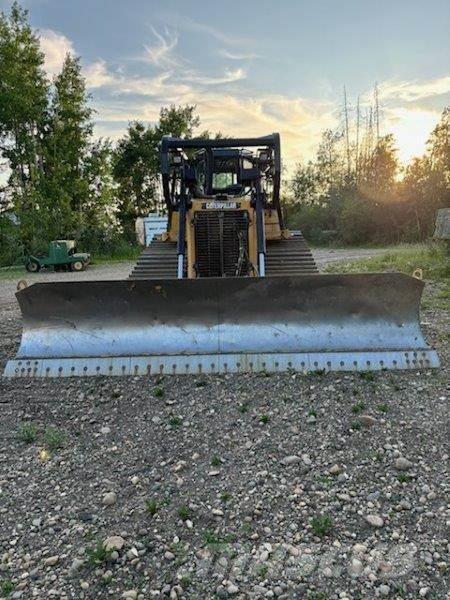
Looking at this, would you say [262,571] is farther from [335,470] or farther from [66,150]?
[66,150]

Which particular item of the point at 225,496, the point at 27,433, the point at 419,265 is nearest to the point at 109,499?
the point at 225,496

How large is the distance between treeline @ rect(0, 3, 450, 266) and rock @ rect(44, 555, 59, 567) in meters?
17.9

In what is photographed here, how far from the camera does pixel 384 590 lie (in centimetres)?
210

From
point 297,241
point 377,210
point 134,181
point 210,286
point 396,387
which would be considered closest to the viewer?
point 396,387

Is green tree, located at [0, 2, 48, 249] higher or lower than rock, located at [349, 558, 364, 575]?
higher

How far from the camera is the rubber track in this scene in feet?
21.7

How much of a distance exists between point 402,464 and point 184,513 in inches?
49.8

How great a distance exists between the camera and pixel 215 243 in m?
6.01

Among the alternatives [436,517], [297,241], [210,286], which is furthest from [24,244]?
[436,517]

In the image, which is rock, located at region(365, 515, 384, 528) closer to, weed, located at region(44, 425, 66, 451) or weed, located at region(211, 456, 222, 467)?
weed, located at region(211, 456, 222, 467)

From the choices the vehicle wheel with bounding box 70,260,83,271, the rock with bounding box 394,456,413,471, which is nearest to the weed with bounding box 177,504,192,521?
the rock with bounding box 394,456,413,471

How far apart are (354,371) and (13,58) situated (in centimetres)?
1976

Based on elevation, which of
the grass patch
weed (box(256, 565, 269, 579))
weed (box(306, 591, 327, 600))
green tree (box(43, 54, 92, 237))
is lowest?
weed (box(306, 591, 327, 600))

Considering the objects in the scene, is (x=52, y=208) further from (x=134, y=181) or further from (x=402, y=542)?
(x=402, y=542)
